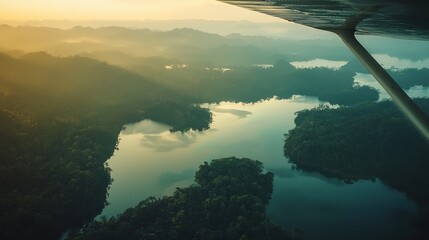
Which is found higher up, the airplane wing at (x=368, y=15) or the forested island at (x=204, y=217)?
the airplane wing at (x=368, y=15)

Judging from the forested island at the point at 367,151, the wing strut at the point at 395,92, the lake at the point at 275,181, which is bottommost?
the lake at the point at 275,181

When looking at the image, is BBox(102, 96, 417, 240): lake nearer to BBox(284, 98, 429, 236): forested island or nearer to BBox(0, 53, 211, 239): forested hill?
BBox(284, 98, 429, 236): forested island

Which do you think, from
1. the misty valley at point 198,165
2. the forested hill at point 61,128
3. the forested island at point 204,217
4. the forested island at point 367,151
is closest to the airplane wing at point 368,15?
the forested island at point 204,217

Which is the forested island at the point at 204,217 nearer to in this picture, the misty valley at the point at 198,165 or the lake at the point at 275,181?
the misty valley at the point at 198,165

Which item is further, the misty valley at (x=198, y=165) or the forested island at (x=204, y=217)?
the misty valley at (x=198, y=165)

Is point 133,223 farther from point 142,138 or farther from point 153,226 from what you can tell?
point 142,138

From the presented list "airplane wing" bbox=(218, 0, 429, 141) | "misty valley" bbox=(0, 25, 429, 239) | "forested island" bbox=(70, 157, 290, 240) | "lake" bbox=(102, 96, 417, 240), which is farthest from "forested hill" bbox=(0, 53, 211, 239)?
"airplane wing" bbox=(218, 0, 429, 141)
